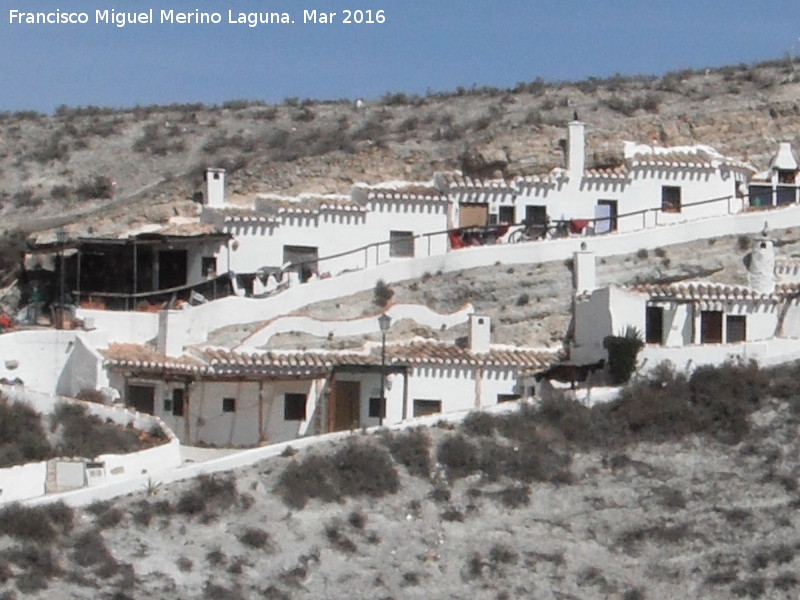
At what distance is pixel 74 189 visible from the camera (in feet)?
215

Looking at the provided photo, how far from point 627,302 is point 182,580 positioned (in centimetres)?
1466

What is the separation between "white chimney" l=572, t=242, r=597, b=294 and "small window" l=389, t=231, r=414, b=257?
506cm

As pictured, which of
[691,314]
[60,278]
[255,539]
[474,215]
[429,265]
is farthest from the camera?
[474,215]

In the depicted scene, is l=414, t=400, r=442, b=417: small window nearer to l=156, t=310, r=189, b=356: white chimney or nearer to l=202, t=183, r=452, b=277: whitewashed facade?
l=156, t=310, r=189, b=356: white chimney

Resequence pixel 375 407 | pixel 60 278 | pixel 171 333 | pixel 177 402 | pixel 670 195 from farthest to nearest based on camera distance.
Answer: pixel 670 195 → pixel 60 278 → pixel 171 333 → pixel 375 407 → pixel 177 402

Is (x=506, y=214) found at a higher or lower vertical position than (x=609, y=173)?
lower

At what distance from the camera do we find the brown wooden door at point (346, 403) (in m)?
49.4

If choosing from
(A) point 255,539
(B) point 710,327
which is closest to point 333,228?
(B) point 710,327

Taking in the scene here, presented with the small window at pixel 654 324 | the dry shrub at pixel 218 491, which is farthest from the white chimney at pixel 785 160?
the dry shrub at pixel 218 491

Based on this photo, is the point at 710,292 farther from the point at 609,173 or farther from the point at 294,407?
the point at 294,407

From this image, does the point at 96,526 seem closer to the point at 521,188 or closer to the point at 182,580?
the point at 182,580

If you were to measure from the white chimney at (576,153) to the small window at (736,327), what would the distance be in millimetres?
7802

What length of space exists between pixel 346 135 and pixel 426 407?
16.8 metres

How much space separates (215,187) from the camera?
185 ft
